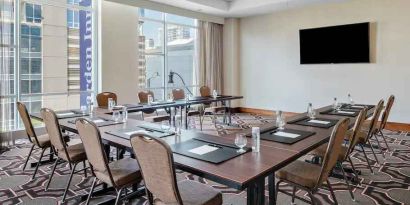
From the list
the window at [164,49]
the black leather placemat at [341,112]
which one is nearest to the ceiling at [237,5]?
the window at [164,49]

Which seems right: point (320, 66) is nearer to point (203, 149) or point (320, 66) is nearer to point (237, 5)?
point (237, 5)

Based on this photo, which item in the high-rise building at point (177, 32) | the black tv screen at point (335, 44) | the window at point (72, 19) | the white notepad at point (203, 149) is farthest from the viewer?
the high-rise building at point (177, 32)

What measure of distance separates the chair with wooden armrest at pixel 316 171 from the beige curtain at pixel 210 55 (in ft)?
20.5

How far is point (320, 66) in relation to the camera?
751cm

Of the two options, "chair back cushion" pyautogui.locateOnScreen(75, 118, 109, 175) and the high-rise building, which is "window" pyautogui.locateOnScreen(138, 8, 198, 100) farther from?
"chair back cushion" pyautogui.locateOnScreen(75, 118, 109, 175)

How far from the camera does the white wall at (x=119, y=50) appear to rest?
6.42 m

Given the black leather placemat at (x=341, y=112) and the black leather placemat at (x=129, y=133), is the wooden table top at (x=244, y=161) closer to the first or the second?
the black leather placemat at (x=129, y=133)

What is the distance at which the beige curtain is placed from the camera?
8.55 metres

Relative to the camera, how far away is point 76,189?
3215 mm

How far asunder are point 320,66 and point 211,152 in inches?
245

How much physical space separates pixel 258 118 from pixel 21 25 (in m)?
5.52

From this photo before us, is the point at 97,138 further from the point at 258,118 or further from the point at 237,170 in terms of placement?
the point at 258,118

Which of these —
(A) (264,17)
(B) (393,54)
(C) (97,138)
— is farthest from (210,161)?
(A) (264,17)

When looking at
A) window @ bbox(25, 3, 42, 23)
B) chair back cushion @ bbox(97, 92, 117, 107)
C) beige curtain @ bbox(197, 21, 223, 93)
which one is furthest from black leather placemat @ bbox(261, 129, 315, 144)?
beige curtain @ bbox(197, 21, 223, 93)
